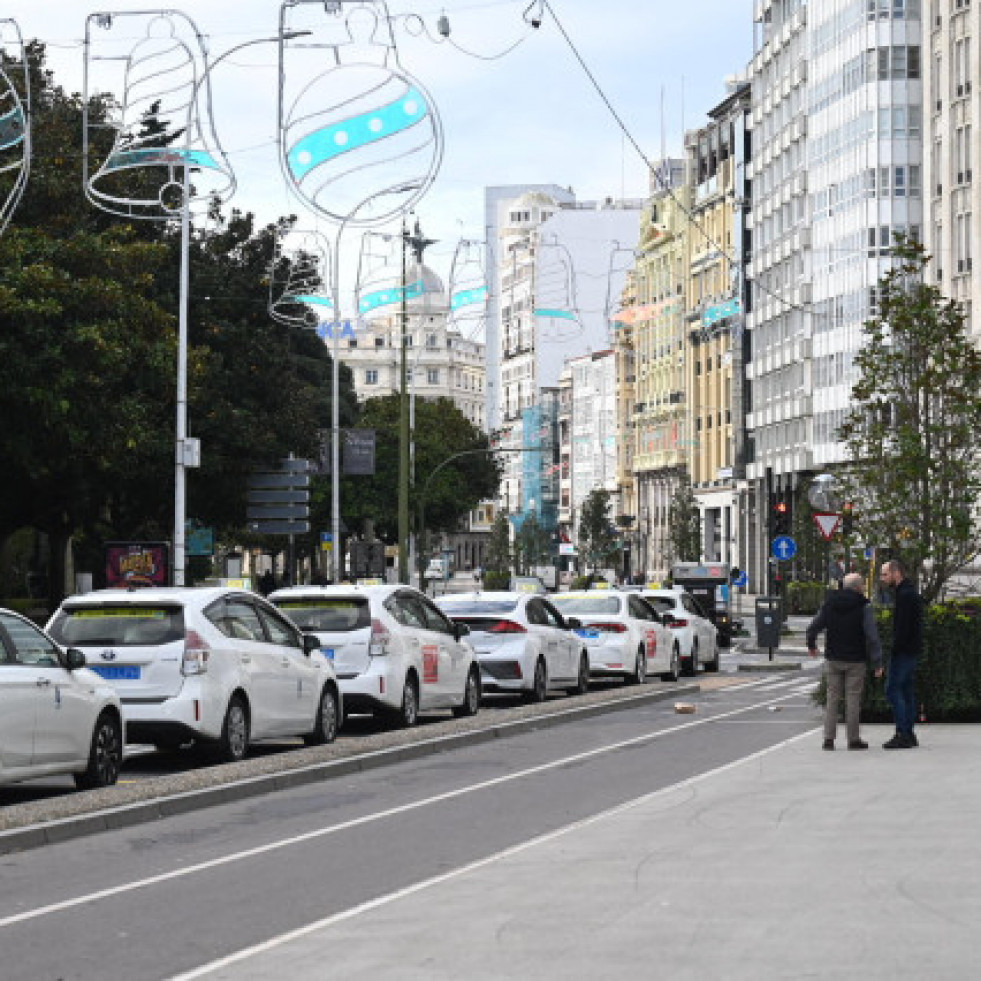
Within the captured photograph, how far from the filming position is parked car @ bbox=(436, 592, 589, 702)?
3180cm

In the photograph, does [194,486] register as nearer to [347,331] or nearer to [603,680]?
[603,680]

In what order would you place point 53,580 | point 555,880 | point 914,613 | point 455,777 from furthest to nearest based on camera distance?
point 53,580 → point 914,613 → point 455,777 → point 555,880

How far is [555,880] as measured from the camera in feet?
40.4

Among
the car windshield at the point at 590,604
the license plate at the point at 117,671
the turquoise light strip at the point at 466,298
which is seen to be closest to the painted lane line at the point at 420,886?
the license plate at the point at 117,671

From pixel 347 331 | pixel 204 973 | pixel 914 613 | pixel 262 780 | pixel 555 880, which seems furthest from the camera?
pixel 347 331

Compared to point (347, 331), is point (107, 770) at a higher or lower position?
lower

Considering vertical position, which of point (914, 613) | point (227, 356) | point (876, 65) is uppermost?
point (876, 65)

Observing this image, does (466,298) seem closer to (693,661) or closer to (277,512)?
(277,512)

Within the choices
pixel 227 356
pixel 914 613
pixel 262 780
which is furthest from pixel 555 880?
pixel 227 356

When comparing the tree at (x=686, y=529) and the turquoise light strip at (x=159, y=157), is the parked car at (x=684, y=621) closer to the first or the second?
the turquoise light strip at (x=159, y=157)

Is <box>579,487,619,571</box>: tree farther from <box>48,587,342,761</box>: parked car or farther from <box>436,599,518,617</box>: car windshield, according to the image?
<box>48,587,342,761</box>: parked car

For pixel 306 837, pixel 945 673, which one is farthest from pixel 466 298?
pixel 306 837

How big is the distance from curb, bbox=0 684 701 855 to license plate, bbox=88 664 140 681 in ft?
6.61

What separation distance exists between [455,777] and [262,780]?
2129 mm
